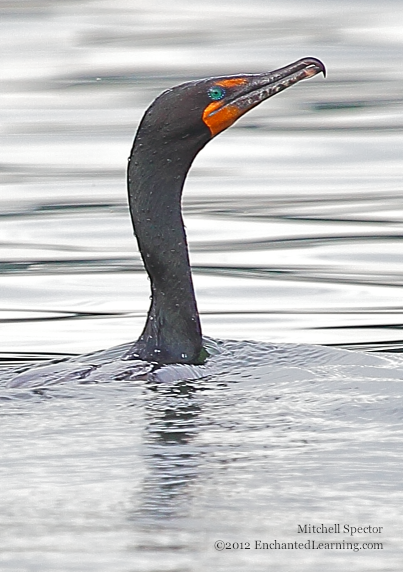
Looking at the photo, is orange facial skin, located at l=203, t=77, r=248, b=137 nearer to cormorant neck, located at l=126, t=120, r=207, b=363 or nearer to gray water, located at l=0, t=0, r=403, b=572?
cormorant neck, located at l=126, t=120, r=207, b=363

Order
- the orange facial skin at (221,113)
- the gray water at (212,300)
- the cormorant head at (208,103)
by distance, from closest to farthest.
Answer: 1. the gray water at (212,300)
2. the cormorant head at (208,103)
3. the orange facial skin at (221,113)

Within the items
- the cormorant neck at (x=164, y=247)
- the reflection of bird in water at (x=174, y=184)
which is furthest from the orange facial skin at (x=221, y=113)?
the cormorant neck at (x=164, y=247)

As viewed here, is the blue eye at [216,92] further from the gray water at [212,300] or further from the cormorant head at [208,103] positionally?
the gray water at [212,300]

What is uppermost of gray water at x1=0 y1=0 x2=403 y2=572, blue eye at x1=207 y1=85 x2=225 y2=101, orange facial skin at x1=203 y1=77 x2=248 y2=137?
blue eye at x1=207 y1=85 x2=225 y2=101

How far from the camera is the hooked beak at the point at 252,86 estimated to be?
651 cm

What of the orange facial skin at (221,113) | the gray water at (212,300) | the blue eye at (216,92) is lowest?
the gray water at (212,300)

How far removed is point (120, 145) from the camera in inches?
504

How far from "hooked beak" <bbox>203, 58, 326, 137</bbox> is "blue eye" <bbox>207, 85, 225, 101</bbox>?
2cm

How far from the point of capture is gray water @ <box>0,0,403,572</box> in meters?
4.33

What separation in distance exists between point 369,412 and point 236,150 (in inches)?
297

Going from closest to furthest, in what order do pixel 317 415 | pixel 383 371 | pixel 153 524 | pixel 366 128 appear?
pixel 153 524 < pixel 317 415 < pixel 383 371 < pixel 366 128

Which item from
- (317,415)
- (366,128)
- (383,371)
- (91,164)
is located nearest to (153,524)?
(317,415)

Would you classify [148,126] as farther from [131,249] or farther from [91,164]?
[91,164]

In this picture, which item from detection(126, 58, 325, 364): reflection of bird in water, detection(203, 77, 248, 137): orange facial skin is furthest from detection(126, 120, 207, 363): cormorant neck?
detection(203, 77, 248, 137): orange facial skin
